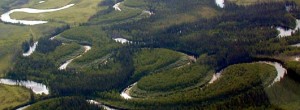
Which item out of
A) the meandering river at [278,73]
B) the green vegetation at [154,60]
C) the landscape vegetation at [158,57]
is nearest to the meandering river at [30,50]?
the landscape vegetation at [158,57]

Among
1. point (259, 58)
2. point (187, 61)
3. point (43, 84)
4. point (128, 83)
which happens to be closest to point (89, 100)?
point (128, 83)

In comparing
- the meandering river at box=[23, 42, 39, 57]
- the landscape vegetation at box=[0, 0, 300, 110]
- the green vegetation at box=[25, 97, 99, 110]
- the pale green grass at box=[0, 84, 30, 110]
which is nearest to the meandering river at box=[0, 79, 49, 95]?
the landscape vegetation at box=[0, 0, 300, 110]

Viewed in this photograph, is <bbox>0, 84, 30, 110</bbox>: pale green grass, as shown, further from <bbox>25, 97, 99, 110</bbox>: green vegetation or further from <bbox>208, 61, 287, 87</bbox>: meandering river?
<bbox>208, 61, 287, 87</bbox>: meandering river

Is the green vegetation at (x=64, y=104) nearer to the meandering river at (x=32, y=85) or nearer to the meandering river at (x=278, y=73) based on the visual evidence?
the meandering river at (x=32, y=85)

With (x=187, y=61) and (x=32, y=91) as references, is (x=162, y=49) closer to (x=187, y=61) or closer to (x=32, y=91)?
(x=187, y=61)

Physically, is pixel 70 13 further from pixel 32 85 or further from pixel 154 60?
pixel 154 60

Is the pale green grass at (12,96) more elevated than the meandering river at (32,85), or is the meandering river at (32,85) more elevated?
the meandering river at (32,85)
